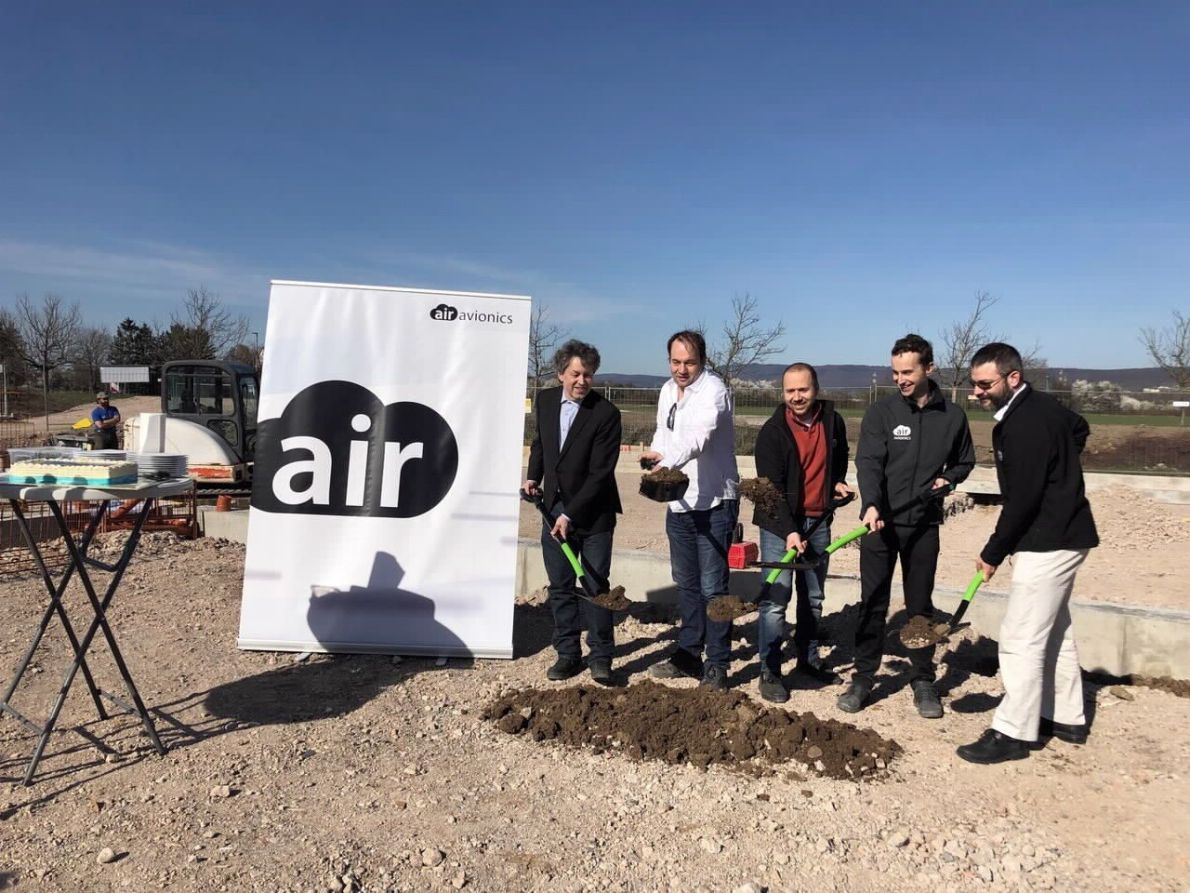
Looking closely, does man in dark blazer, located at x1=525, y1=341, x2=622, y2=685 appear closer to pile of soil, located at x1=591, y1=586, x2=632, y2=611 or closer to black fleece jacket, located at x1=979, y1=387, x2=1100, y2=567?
pile of soil, located at x1=591, y1=586, x2=632, y2=611

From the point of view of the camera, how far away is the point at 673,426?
4.64m

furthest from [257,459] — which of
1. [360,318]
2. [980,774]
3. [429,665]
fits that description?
[980,774]

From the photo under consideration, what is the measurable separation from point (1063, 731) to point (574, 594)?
2716mm

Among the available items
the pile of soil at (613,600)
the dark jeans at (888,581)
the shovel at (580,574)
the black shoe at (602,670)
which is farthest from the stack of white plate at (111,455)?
the dark jeans at (888,581)

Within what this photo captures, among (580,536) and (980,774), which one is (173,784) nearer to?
(580,536)

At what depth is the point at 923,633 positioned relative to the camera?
13.5 feet

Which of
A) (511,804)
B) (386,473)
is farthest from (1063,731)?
(386,473)

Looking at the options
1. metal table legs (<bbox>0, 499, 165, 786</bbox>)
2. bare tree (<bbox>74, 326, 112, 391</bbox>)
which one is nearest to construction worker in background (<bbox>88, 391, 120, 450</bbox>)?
metal table legs (<bbox>0, 499, 165, 786</bbox>)

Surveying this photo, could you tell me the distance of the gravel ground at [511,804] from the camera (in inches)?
117

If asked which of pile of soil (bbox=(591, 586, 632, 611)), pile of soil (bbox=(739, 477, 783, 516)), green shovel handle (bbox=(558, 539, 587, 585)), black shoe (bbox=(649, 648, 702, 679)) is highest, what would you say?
pile of soil (bbox=(739, 477, 783, 516))

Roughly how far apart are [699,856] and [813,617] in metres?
2.22

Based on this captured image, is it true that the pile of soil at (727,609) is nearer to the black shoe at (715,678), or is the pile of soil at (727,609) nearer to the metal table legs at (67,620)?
the black shoe at (715,678)

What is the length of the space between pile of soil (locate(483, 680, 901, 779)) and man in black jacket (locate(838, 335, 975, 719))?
588 mm

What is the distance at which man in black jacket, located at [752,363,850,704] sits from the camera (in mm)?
4633
